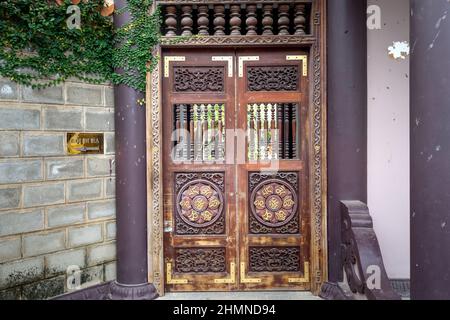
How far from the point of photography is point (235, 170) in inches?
135

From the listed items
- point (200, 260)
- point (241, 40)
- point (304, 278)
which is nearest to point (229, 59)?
point (241, 40)

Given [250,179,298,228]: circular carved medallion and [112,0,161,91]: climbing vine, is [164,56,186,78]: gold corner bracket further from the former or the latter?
[250,179,298,228]: circular carved medallion

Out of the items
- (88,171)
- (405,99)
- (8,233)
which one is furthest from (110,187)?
(405,99)

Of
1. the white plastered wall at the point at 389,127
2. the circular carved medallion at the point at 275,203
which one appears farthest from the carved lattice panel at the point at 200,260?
the white plastered wall at the point at 389,127

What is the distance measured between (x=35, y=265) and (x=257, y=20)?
326cm

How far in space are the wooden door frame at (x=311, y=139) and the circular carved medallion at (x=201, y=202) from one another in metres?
0.25

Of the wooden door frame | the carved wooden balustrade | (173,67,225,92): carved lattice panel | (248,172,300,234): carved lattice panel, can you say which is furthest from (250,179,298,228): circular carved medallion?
the carved wooden balustrade

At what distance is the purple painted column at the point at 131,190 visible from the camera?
3.21m

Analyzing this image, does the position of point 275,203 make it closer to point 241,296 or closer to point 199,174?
point 199,174

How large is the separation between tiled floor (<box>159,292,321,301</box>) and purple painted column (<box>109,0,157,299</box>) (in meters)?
0.28

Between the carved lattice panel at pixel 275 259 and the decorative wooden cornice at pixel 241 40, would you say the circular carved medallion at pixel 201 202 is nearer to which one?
the carved lattice panel at pixel 275 259

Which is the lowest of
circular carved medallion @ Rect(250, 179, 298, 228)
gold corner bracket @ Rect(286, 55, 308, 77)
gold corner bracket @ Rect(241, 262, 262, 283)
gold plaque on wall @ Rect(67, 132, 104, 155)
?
gold corner bracket @ Rect(241, 262, 262, 283)

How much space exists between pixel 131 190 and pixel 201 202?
735 millimetres

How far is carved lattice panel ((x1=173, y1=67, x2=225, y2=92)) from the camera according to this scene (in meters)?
3.43
